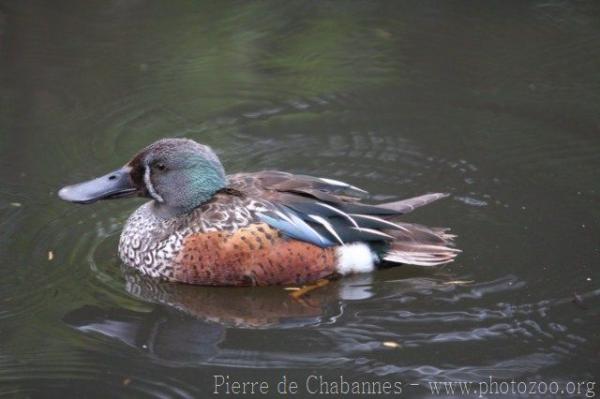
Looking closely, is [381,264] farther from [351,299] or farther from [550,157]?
[550,157]

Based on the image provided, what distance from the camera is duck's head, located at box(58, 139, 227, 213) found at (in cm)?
701

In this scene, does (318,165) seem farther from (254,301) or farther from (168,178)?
(254,301)

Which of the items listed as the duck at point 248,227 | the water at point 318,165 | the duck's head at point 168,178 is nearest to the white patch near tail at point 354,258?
the duck at point 248,227

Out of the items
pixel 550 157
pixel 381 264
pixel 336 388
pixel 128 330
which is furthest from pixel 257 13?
pixel 336 388

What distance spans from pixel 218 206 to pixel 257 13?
15.2ft

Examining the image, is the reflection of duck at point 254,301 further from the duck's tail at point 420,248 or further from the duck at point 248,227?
the duck's tail at point 420,248

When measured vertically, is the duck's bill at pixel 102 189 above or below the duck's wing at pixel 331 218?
above

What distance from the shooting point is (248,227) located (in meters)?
6.79

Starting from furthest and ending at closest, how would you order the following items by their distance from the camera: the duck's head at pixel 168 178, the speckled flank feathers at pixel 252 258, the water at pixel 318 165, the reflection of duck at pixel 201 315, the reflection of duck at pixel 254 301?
the duck's head at pixel 168 178 → the speckled flank feathers at pixel 252 258 → the reflection of duck at pixel 254 301 → the reflection of duck at pixel 201 315 → the water at pixel 318 165

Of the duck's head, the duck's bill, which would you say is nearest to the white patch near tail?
the duck's head

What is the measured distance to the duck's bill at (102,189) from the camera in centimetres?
703

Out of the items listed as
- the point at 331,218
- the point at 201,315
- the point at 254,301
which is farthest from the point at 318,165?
the point at 201,315

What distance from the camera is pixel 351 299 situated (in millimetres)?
6656

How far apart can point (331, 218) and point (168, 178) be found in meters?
1.15
